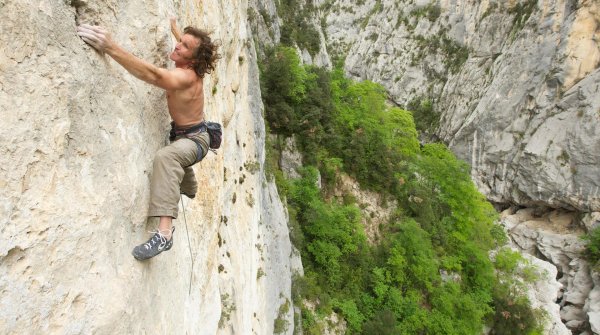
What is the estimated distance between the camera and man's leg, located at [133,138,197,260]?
2986mm

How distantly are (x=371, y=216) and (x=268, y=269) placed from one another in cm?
874

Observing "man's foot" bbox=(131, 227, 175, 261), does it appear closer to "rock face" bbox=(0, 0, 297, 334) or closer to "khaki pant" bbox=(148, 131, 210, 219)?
"rock face" bbox=(0, 0, 297, 334)

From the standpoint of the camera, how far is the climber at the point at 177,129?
289 centimetres

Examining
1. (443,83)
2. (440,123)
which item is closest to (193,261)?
(440,123)

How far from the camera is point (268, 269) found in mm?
10484

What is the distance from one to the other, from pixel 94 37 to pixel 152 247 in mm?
1704

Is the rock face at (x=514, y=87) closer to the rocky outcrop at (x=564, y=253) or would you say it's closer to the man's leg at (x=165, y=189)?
the rocky outcrop at (x=564, y=253)

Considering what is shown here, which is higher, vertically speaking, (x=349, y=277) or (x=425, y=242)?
(x=425, y=242)

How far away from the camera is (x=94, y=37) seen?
257cm

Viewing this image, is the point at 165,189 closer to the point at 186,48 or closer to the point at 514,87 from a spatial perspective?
the point at 186,48

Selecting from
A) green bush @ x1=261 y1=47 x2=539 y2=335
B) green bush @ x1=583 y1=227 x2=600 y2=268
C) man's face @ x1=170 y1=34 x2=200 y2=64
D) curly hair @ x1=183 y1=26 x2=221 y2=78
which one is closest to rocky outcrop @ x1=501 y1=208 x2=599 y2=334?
green bush @ x1=583 y1=227 x2=600 y2=268

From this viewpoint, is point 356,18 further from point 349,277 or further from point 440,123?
point 349,277

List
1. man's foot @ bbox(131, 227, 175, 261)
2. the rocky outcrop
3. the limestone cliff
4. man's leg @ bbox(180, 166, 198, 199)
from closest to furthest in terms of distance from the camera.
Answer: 1. man's foot @ bbox(131, 227, 175, 261)
2. man's leg @ bbox(180, 166, 198, 199)
3. the rocky outcrop
4. the limestone cliff

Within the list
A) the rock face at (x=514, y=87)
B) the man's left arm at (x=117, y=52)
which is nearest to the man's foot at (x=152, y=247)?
the man's left arm at (x=117, y=52)
